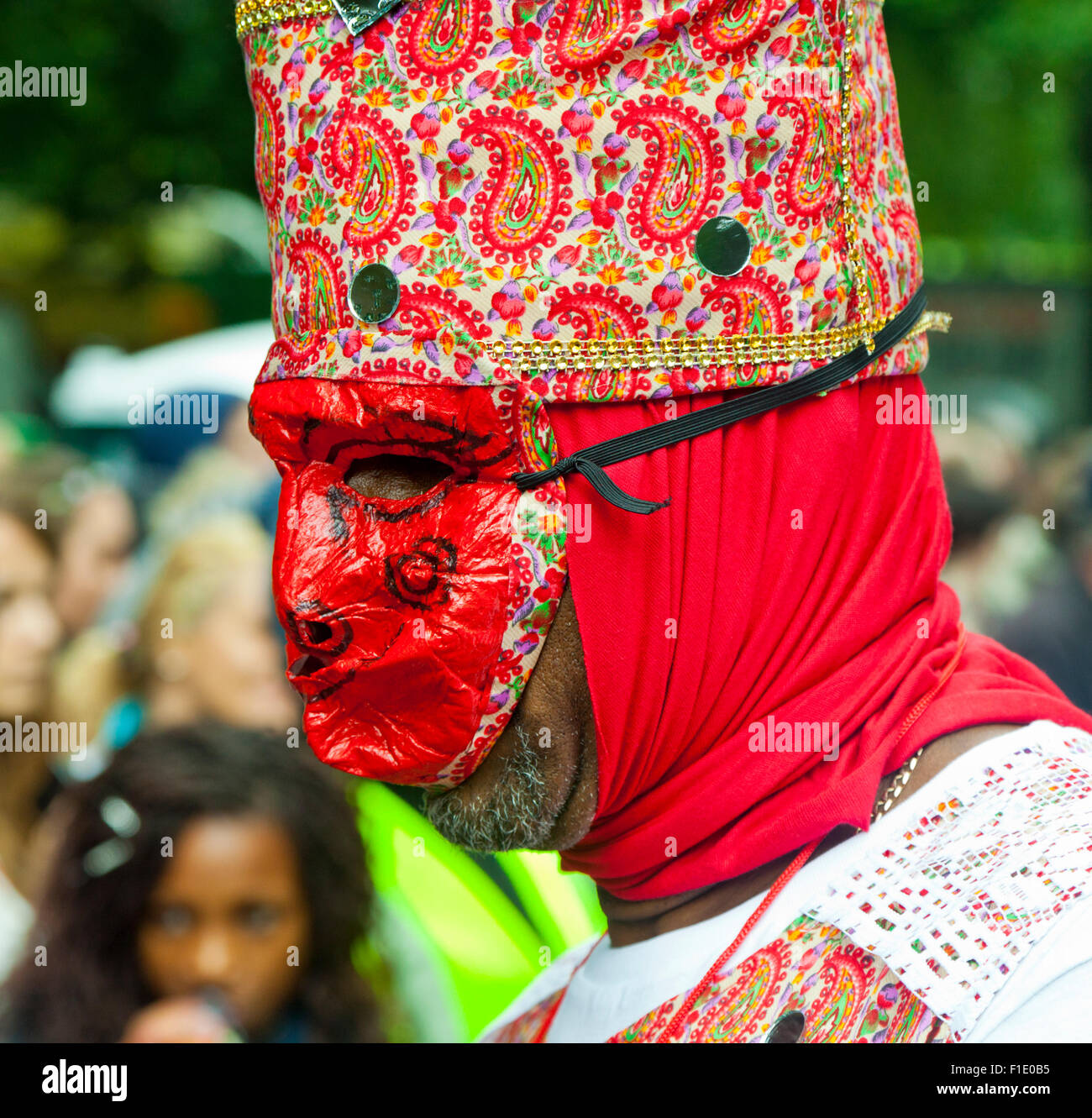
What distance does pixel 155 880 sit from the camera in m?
3.47

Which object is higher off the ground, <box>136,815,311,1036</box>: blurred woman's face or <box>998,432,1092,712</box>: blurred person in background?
<box>998,432,1092,712</box>: blurred person in background

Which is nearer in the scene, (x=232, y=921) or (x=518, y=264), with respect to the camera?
(x=518, y=264)

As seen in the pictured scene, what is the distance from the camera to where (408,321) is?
6.91 ft

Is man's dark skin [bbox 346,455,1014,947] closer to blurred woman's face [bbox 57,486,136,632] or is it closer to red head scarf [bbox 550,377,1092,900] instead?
red head scarf [bbox 550,377,1092,900]

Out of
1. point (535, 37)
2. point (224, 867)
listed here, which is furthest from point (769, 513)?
point (224, 867)

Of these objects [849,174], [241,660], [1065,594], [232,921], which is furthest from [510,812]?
[1065,594]

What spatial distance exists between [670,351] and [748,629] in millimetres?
456

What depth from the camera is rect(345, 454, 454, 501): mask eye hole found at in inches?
88.4

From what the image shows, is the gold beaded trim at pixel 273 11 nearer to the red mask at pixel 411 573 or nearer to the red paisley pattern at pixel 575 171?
the red paisley pattern at pixel 575 171

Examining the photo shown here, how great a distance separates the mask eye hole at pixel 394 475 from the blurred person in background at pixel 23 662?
7.51ft

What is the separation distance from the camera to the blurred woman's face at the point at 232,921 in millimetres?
3342

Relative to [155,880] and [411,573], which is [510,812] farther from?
[155,880]

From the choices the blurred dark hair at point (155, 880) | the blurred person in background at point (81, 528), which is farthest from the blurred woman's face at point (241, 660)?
the blurred person in background at point (81, 528)

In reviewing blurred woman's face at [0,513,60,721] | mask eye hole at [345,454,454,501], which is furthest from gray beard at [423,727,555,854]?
blurred woman's face at [0,513,60,721]
